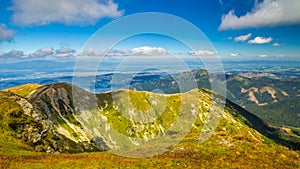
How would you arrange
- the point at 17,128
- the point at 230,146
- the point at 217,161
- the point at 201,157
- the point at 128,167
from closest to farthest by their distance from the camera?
1. the point at 128,167
2. the point at 217,161
3. the point at 201,157
4. the point at 230,146
5. the point at 17,128

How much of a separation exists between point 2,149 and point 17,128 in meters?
17.3

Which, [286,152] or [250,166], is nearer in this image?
[250,166]

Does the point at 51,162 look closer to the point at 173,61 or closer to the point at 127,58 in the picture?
the point at 127,58

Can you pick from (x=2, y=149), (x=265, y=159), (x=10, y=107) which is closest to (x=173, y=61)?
(x=265, y=159)

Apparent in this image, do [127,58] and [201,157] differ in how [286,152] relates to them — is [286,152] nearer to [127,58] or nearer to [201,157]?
[201,157]

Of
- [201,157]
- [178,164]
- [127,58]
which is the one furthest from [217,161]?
[127,58]

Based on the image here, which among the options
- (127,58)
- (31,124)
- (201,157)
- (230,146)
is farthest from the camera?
(31,124)

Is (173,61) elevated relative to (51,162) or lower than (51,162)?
elevated

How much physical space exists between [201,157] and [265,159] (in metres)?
7.78

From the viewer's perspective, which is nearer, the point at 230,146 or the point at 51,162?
the point at 51,162

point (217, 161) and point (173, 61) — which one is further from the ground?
point (173, 61)

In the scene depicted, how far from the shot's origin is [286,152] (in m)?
33.7

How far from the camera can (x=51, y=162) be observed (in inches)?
1128

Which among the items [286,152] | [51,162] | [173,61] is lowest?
[286,152]
